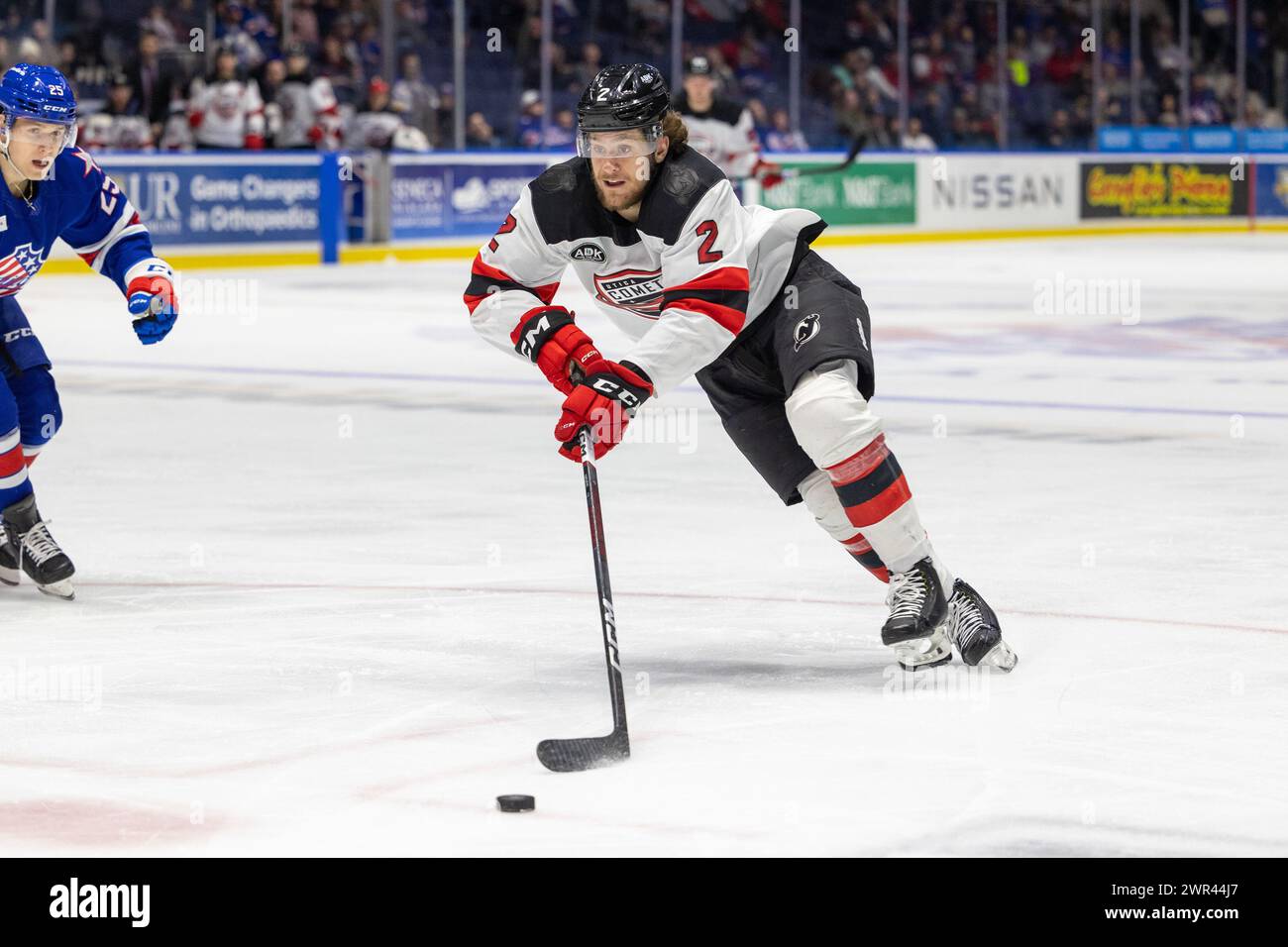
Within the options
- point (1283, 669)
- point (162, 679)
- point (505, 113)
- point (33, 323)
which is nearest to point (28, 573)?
point (162, 679)

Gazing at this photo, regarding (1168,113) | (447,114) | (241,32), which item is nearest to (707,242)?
(241,32)

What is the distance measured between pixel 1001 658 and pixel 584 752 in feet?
3.50

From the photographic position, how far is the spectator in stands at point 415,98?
60.6 feet

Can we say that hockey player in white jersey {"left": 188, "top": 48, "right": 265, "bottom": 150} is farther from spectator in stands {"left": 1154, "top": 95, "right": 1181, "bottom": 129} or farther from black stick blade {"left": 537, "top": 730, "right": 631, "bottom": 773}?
black stick blade {"left": 537, "top": 730, "right": 631, "bottom": 773}

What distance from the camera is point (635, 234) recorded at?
163 inches

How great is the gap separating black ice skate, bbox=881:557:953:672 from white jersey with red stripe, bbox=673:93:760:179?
996 centimetres

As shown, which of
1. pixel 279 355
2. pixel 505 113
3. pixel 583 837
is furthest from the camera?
pixel 505 113

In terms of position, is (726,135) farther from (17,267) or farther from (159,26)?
(17,267)

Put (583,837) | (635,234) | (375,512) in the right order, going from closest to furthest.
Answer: (583,837) < (635,234) < (375,512)

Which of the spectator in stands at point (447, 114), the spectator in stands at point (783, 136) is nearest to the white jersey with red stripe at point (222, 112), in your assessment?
the spectator in stands at point (447, 114)

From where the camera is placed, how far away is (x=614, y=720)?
12.0 ft

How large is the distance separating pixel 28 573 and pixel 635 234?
1843 mm

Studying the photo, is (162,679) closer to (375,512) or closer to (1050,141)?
(375,512)

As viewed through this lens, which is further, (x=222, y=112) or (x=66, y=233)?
(x=222, y=112)
